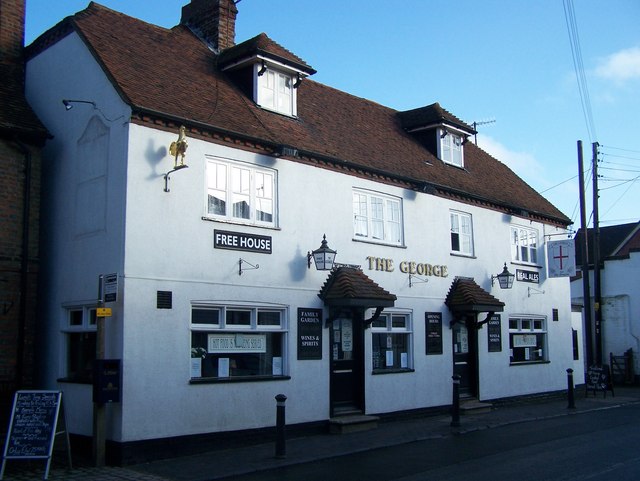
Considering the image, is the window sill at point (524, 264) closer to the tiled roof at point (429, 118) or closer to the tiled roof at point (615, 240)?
the tiled roof at point (429, 118)

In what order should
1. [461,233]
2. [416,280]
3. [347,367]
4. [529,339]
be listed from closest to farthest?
[347,367]
[416,280]
[461,233]
[529,339]

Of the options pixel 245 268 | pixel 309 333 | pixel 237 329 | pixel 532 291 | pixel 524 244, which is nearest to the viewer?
pixel 237 329

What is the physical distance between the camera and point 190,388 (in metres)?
12.8

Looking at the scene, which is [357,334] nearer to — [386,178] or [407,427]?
[407,427]

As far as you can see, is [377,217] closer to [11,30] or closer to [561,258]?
[561,258]

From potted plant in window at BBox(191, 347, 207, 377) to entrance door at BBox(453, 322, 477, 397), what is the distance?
26.6 feet

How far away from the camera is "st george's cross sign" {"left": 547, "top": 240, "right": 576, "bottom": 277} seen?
71.5 ft

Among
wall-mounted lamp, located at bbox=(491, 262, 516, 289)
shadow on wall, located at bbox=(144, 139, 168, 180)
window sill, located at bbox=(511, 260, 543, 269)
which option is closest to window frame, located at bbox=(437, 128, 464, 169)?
window sill, located at bbox=(511, 260, 543, 269)

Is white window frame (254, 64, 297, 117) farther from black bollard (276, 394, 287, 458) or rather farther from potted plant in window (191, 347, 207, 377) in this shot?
black bollard (276, 394, 287, 458)

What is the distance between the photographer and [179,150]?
41.5ft

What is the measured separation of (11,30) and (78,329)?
22.7 feet

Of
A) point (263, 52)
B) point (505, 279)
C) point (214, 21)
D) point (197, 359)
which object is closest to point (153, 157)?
point (197, 359)

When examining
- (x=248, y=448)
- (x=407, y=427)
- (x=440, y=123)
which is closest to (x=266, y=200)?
(x=248, y=448)

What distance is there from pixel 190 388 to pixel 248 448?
163 centimetres
